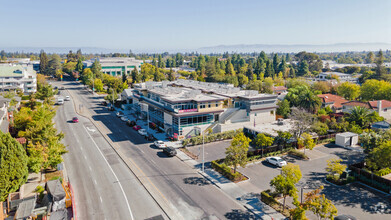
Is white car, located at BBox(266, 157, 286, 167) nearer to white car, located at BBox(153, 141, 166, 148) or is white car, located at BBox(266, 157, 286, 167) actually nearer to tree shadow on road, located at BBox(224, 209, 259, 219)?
tree shadow on road, located at BBox(224, 209, 259, 219)

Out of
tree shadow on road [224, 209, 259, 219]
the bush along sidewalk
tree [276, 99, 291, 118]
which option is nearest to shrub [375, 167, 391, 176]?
the bush along sidewalk

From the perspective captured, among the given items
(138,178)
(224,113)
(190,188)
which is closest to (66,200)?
(138,178)

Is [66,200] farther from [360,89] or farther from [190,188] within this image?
[360,89]

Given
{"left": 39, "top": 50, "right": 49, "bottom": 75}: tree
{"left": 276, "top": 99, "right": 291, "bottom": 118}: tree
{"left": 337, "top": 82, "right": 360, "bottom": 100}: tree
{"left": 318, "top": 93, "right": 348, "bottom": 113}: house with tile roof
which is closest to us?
{"left": 276, "top": 99, "right": 291, "bottom": 118}: tree

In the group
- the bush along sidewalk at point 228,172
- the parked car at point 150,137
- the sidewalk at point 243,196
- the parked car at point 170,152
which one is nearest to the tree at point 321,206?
the sidewalk at point 243,196

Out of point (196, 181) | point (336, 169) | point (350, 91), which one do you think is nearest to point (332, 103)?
point (350, 91)

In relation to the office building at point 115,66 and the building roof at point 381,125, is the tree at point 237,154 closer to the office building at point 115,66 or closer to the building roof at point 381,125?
the building roof at point 381,125
